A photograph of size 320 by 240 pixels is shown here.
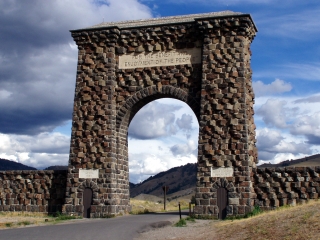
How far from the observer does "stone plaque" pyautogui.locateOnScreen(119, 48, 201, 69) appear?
23.5 meters

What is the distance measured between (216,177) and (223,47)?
5873 millimetres

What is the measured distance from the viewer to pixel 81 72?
2466 centimetres

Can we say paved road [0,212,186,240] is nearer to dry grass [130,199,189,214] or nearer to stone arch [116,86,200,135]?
stone arch [116,86,200,135]

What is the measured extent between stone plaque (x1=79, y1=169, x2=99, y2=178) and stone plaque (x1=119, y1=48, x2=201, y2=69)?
518 cm

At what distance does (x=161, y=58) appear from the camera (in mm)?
23812

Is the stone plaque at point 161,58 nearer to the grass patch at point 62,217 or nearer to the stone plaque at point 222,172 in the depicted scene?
the stone plaque at point 222,172

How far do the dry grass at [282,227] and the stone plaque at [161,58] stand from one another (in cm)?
1001

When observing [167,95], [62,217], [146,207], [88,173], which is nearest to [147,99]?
[167,95]

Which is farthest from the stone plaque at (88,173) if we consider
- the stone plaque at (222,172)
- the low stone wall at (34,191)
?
the stone plaque at (222,172)

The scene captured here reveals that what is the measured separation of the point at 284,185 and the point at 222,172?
2.69 m

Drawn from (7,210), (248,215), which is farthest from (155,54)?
(7,210)

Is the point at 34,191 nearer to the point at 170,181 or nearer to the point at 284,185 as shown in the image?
the point at 284,185

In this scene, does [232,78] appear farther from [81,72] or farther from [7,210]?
[7,210]

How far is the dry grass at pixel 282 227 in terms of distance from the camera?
40.7ft
